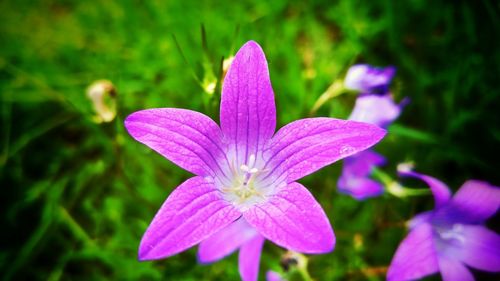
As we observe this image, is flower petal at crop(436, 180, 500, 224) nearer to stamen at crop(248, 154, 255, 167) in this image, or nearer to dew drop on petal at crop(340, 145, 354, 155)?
dew drop on petal at crop(340, 145, 354, 155)

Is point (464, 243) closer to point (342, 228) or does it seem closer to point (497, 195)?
point (497, 195)

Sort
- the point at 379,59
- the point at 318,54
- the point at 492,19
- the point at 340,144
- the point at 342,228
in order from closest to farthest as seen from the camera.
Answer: the point at 340,144, the point at 492,19, the point at 342,228, the point at 379,59, the point at 318,54

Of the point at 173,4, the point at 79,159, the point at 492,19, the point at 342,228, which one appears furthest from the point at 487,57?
the point at 79,159

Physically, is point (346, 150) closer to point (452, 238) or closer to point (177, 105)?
point (452, 238)

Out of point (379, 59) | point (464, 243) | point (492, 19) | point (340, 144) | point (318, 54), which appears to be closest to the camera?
point (340, 144)

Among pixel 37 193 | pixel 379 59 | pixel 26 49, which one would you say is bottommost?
pixel 37 193

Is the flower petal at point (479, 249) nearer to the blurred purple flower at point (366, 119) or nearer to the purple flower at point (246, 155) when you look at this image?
the blurred purple flower at point (366, 119)
